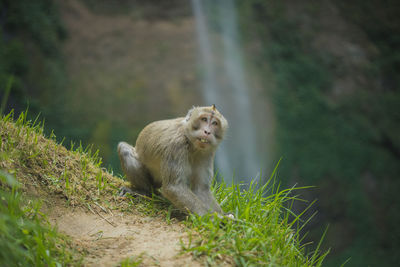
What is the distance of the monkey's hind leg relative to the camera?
4719 millimetres

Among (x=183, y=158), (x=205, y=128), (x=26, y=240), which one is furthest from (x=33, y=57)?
(x=26, y=240)

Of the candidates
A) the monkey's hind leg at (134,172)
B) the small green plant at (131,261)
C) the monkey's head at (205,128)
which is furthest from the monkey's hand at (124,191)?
the small green plant at (131,261)

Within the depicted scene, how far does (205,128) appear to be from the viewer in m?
4.14

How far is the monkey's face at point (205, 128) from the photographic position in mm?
4121

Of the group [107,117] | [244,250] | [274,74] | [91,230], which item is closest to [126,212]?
[91,230]

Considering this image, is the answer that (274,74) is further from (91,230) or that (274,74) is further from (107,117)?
(91,230)

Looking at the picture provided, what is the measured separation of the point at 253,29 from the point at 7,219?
1582 cm

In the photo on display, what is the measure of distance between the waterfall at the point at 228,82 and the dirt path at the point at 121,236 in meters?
10.9

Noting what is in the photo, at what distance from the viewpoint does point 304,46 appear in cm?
1669

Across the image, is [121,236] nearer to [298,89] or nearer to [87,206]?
[87,206]

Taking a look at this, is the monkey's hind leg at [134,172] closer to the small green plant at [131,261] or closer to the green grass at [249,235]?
the green grass at [249,235]

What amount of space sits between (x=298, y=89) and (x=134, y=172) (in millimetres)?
12594

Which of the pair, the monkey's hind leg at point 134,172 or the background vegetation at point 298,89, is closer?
the monkey's hind leg at point 134,172

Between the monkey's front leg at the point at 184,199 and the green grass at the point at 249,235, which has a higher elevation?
the monkey's front leg at the point at 184,199
